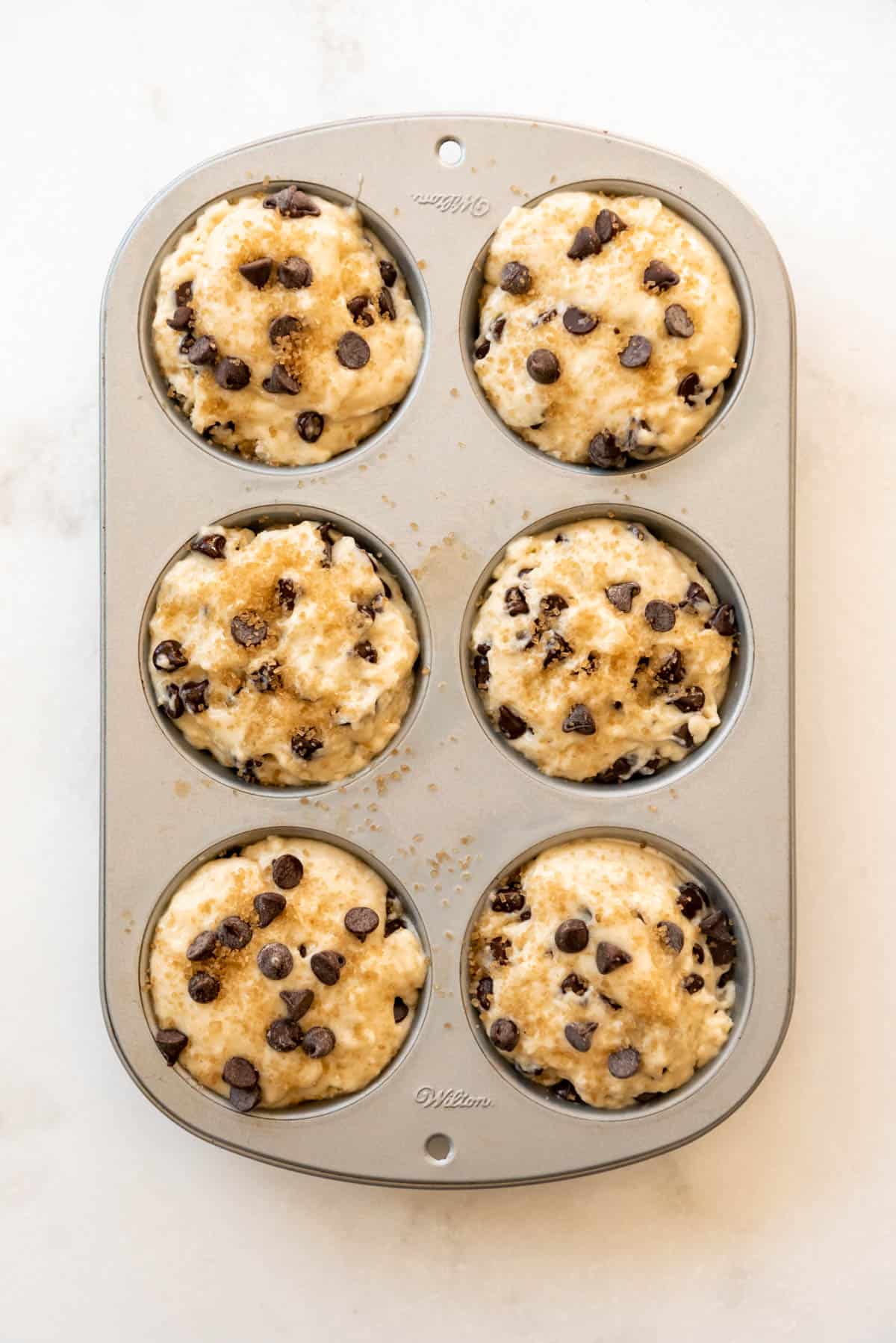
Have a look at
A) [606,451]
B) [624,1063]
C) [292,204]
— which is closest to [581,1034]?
[624,1063]

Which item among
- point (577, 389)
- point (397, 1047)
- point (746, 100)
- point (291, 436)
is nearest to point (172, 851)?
point (397, 1047)

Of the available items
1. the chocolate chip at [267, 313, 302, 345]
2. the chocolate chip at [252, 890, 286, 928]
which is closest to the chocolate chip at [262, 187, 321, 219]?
the chocolate chip at [267, 313, 302, 345]

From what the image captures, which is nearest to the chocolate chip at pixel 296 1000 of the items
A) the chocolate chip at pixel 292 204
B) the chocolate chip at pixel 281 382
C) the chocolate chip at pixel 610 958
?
the chocolate chip at pixel 610 958

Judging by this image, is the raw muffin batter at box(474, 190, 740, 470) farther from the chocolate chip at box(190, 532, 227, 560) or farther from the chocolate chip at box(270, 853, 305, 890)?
the chocolate chip at box(270, 853, 305, 890)

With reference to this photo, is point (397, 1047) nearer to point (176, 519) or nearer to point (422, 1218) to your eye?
point (422, 1218)

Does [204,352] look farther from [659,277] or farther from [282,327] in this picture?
[659,277]

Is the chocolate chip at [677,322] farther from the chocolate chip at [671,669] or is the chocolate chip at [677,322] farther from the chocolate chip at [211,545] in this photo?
the chocolate chip at [211,545]
